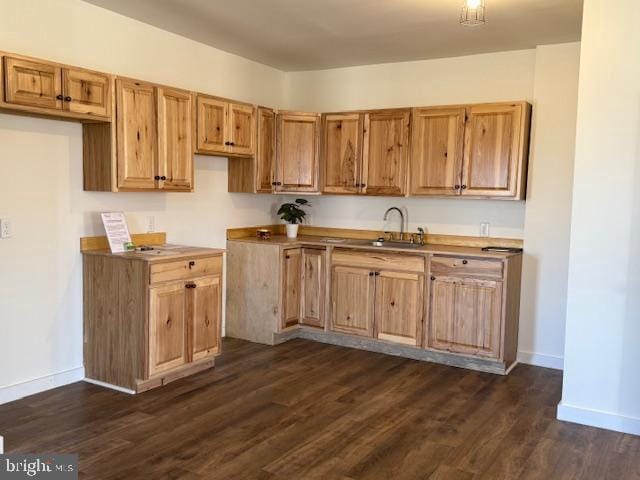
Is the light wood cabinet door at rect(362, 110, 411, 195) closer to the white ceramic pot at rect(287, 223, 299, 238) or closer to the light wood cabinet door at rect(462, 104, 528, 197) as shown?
the light wood cabinet door at rect(462, 104, 528, 197)

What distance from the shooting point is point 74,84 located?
3578 mm

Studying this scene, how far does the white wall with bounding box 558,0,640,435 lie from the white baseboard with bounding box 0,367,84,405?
3.38 meters

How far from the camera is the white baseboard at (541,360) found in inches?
186

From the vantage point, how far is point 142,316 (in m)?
3.82

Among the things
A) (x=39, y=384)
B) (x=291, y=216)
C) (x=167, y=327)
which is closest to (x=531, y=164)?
(x=291, y=216)

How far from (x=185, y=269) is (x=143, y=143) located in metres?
0.96

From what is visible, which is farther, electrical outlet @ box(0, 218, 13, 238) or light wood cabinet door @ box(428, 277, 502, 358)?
light wood cabinet door @ box(428, 277, 502, 358)

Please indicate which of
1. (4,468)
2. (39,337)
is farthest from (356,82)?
(4,468)

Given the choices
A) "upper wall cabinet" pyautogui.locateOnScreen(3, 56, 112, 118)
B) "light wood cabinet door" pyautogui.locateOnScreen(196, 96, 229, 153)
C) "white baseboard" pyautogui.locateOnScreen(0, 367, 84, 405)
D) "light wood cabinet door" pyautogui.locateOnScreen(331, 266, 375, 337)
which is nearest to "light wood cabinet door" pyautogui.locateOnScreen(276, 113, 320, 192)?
"light wood cabinet door" pyautogui.locateOnScreen(196, 96, 229, 153)

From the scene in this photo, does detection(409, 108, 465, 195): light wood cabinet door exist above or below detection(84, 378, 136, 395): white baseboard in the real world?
above

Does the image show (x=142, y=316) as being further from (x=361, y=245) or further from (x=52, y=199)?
(x=361, y=245)

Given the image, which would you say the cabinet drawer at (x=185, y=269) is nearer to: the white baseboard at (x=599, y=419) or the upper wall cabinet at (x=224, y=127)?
the upper wall cabinet at (x=224, y=127)

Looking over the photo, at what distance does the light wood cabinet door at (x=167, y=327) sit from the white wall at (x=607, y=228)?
104 inches

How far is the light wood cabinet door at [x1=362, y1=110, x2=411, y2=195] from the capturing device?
5102 millimetres
